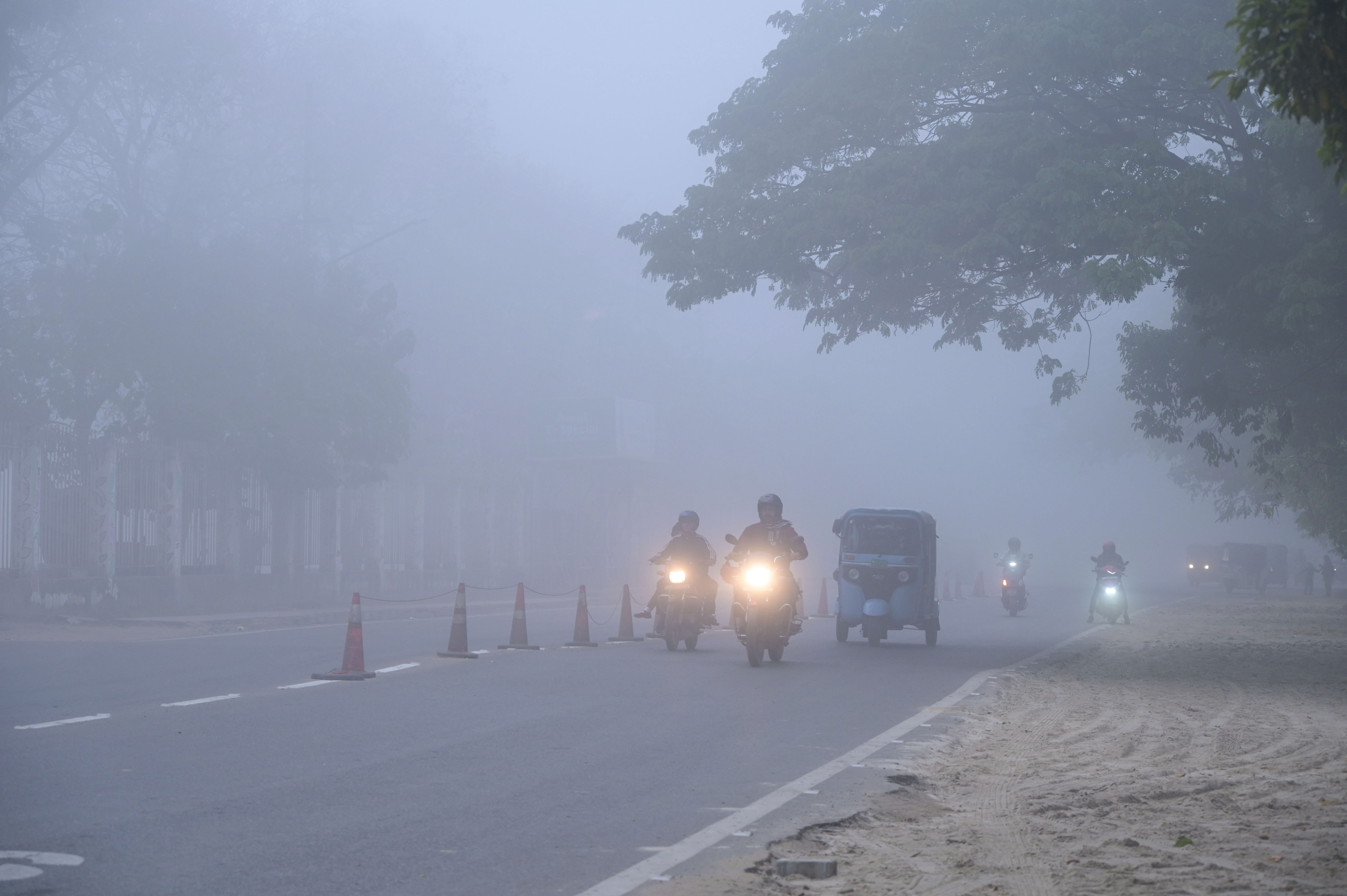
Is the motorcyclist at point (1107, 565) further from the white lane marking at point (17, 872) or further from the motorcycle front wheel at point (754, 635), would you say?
the white lane marking at point (17, 872)

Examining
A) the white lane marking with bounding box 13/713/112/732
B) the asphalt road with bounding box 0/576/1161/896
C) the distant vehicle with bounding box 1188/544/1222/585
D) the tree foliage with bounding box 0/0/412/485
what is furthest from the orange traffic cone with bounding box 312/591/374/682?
the distant vehicle with bounding box 1188/544/1222/585

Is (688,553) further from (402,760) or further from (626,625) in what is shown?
(402,760)

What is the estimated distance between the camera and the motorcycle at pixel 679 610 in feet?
56.6

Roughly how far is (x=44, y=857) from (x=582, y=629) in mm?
13629

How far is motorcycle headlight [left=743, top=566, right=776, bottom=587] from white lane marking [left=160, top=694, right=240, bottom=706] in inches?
235

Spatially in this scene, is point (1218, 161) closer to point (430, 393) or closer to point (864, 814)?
point (864, 814)

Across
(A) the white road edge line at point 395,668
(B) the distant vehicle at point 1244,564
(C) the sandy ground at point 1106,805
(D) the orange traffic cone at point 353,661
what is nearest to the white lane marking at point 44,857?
(C) the sandy ground at point 1106,805

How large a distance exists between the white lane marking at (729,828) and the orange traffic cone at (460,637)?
7.31m

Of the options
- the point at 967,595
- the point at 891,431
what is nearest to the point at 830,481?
the point at 891,431

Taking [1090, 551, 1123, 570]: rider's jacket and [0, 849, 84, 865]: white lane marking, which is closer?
[0, 849, 84, 865]: white lane marking

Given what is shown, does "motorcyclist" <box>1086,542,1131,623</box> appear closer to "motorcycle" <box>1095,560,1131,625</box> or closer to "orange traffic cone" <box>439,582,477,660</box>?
"motorcycle" <box>1095,560,1131,625</box>

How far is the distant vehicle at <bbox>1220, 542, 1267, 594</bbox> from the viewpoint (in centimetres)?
6069

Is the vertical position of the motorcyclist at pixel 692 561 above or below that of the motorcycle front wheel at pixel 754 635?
above

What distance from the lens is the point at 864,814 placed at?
6816 millimetres
